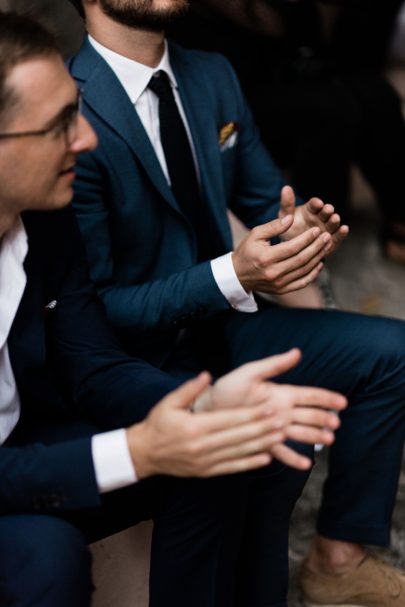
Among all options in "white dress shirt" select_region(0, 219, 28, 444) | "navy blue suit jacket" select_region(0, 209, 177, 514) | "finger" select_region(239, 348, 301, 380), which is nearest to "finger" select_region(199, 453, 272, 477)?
"finger" select_region(239, 348, 301, 380)

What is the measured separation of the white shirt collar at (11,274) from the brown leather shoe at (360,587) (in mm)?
756

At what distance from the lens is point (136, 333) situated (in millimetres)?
1560

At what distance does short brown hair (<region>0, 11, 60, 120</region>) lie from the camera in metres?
1.15

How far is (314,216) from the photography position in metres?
1.54

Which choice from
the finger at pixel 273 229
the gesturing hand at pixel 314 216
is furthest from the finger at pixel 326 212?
the finger at pixel 273 229

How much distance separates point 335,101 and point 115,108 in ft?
4.12

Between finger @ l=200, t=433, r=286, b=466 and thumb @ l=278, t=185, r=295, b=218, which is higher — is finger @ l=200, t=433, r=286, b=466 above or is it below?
below

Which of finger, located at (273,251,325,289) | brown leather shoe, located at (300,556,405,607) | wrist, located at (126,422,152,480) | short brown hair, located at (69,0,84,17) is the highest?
short brown hair, located at (69,0,84,17)

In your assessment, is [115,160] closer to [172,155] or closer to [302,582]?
[172,155]

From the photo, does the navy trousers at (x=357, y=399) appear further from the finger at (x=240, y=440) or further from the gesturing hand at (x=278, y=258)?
the finger at (x=240, y=440)

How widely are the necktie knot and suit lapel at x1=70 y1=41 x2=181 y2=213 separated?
9 centimetres

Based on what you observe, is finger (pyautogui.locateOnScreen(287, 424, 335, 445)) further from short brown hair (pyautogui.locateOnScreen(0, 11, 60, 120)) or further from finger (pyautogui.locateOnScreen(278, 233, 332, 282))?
short brown hair (pyautogui.locateOnScreen(0, 11, 60, 120))

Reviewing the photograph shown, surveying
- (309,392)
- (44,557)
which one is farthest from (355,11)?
(44,557)

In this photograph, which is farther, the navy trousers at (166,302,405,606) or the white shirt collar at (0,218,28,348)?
the navy trousers at (166,302,405,606)
